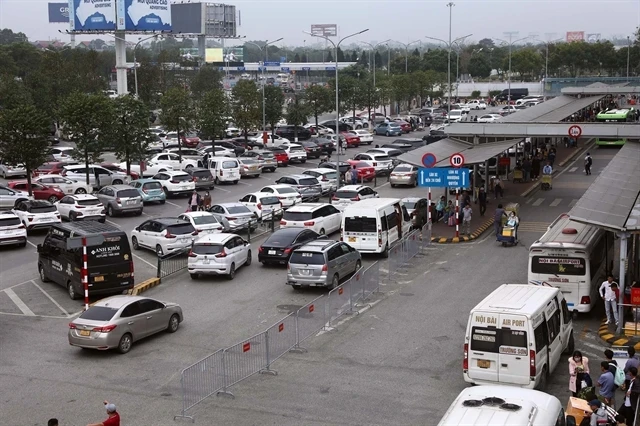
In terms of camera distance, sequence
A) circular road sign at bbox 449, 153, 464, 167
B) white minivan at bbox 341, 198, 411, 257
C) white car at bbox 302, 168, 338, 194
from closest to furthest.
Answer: white minivan at bbox 341, 198, 411, 257 → circular road sign at bbox 449, 153, 464, 167 → white car at bbox 302, 168, 338, 194

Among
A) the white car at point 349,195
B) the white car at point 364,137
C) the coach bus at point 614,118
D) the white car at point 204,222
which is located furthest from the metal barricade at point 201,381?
the white car at point 364,137

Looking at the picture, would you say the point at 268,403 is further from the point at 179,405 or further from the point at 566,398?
the point at 566,398

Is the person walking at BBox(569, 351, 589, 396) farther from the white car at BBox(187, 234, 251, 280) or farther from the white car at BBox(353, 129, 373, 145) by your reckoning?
the white car at BBox(353, 129, 373, 145)

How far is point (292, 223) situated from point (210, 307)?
8723 millimetres

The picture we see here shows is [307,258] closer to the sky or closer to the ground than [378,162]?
closer to the ground

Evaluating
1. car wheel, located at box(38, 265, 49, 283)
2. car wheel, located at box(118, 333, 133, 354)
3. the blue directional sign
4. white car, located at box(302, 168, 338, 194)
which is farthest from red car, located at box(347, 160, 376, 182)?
car wheel, located at box(118, 333, 133, 354)

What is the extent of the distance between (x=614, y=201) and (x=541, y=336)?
26.2 ft

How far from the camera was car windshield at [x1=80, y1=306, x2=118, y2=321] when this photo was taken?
2062 cm

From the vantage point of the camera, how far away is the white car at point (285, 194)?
39.5 metres

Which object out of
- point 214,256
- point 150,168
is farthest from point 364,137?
point 214,256

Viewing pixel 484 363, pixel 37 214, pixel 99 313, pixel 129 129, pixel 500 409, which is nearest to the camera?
pixel 500 409

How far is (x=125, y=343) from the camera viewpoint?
20.8 m

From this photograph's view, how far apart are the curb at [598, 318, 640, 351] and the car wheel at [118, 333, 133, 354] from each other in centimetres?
1178

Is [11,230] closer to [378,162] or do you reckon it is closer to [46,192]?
[46,192]
